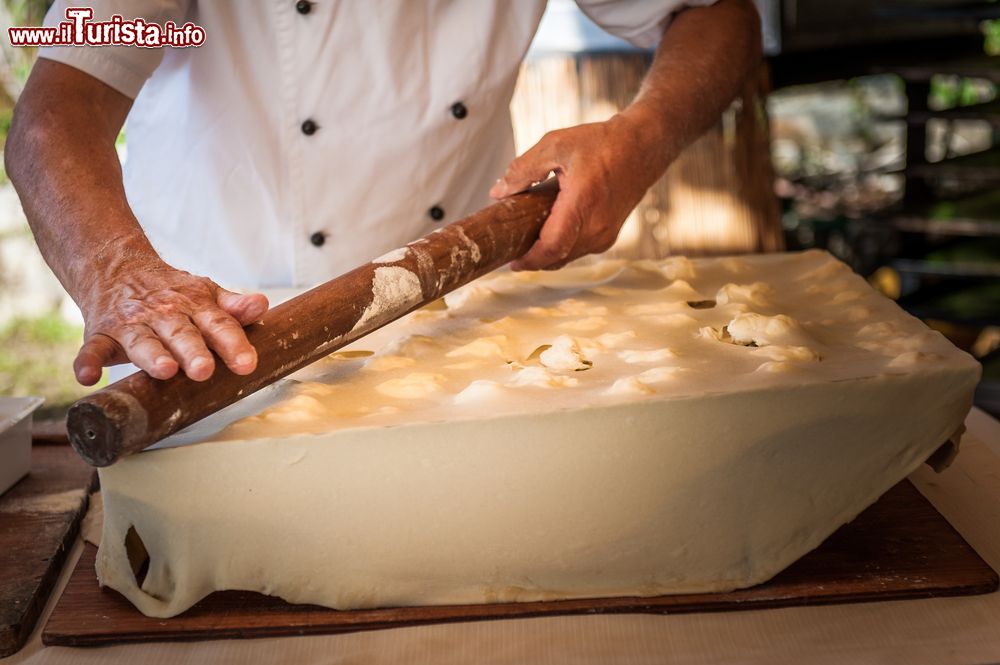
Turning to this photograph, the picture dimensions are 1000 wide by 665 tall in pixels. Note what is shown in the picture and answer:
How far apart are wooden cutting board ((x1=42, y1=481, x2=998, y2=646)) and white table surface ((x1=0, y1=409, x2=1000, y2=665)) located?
0.04 feet

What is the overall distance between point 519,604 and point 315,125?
96 centimetres

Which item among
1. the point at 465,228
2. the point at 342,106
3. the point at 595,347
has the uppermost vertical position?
the point at 342,106

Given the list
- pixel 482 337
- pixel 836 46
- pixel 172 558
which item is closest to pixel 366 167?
pixel 482 337

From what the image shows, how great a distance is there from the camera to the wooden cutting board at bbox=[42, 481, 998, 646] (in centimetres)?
112

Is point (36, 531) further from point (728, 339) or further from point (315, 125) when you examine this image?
point (728, 339)

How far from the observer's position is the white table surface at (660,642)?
3.48 ft

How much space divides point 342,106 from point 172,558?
35.9 inches

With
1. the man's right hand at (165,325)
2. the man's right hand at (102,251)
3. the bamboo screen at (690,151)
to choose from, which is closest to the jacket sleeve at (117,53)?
the man's right hand at (102,251)

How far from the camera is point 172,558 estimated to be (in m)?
1.11

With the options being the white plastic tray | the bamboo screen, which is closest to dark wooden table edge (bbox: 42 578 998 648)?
the white plastic tray

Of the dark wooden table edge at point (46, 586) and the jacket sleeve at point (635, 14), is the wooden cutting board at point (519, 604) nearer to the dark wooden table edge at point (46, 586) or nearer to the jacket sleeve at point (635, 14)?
the dark wooden table edge at point (46, 586)

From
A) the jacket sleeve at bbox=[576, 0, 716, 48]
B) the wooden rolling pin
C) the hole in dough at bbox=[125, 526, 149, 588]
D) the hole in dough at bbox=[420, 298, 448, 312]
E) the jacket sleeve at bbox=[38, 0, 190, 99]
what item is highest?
the jacket sleeve at bbox=[38, 0, 190, 99]

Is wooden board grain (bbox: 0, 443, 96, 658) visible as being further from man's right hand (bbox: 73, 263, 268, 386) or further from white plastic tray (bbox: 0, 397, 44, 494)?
man's right hand (bbox: 73, 263, 268, 386)

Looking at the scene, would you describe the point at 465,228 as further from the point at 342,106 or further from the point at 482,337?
the point at 342,106
